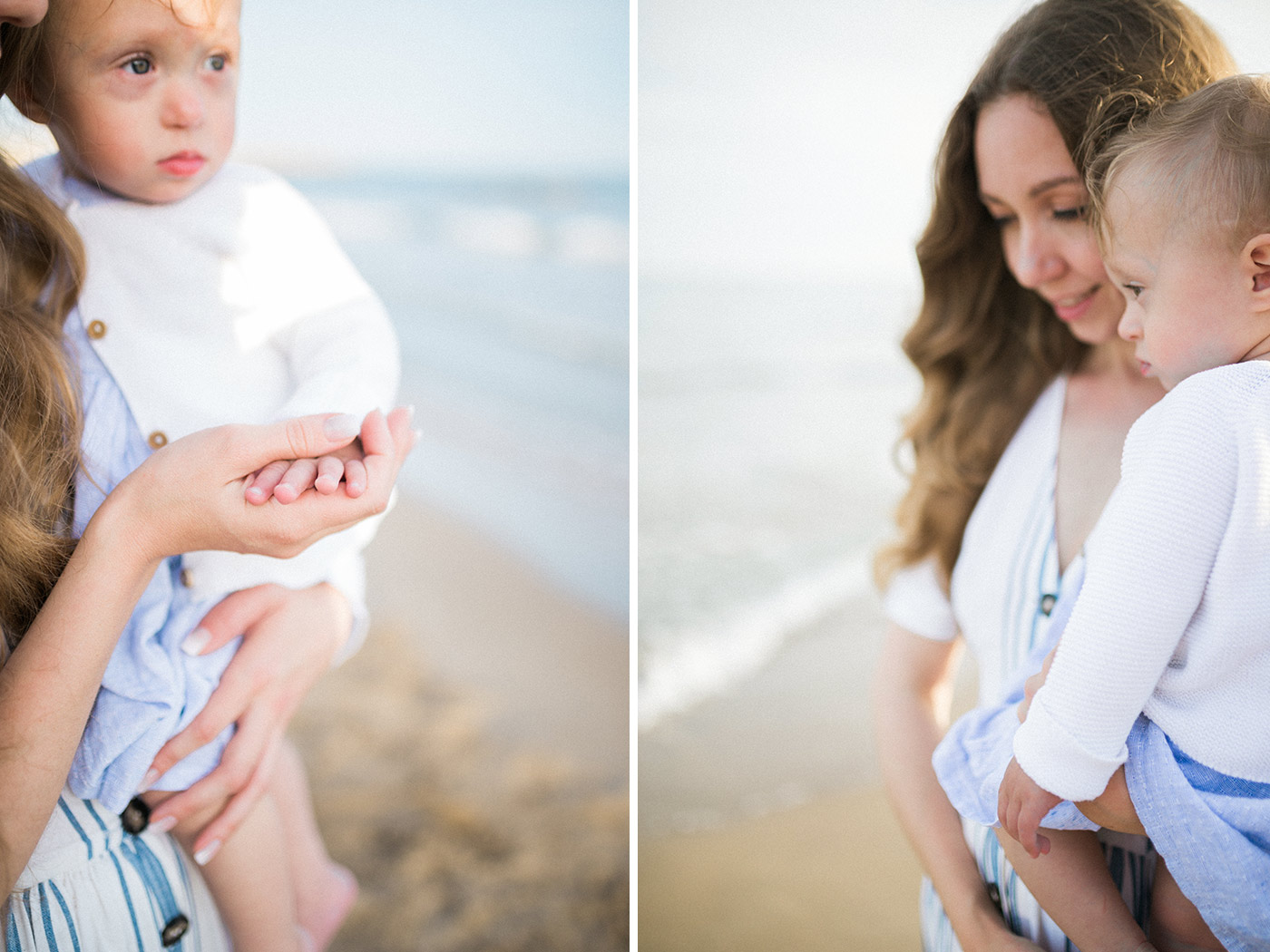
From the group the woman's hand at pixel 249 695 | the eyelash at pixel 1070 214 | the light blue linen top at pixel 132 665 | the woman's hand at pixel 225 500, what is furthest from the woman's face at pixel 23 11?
the eyelash at pixel 1070 214

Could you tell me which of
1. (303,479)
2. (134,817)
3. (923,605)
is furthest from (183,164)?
(923,605)

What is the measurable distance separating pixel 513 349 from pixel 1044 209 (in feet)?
8.85

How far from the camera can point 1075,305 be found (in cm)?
122

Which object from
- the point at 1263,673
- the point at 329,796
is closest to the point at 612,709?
the point at 329,796

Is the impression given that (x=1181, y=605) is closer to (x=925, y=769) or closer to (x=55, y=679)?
(x=925, y=769)

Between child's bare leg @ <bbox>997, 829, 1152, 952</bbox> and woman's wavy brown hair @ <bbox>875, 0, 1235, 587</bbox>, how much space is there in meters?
0.44

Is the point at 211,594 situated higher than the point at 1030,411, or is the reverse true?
the point at 1030,411

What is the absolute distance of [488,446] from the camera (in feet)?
10.2

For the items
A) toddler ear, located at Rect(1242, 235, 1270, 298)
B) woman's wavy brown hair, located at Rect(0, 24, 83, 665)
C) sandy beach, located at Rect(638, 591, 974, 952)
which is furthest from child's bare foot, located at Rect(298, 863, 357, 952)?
toddler ear, located at Rect(1242, 235, 1270, 298)

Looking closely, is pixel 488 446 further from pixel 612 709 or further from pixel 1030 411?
pixel 1030 411

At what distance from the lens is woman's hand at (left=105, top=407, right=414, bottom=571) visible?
1.02 m

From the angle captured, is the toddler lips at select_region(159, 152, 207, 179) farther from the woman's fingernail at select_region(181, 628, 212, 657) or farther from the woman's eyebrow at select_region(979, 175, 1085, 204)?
the woman's eyebrow at select_region(979, 175, 1085, 204)

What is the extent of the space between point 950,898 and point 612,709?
116 cm

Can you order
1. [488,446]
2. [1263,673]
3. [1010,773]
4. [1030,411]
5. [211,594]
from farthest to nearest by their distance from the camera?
[488,446], [1030,411], [211,594], [1010,773], [1263,673]
